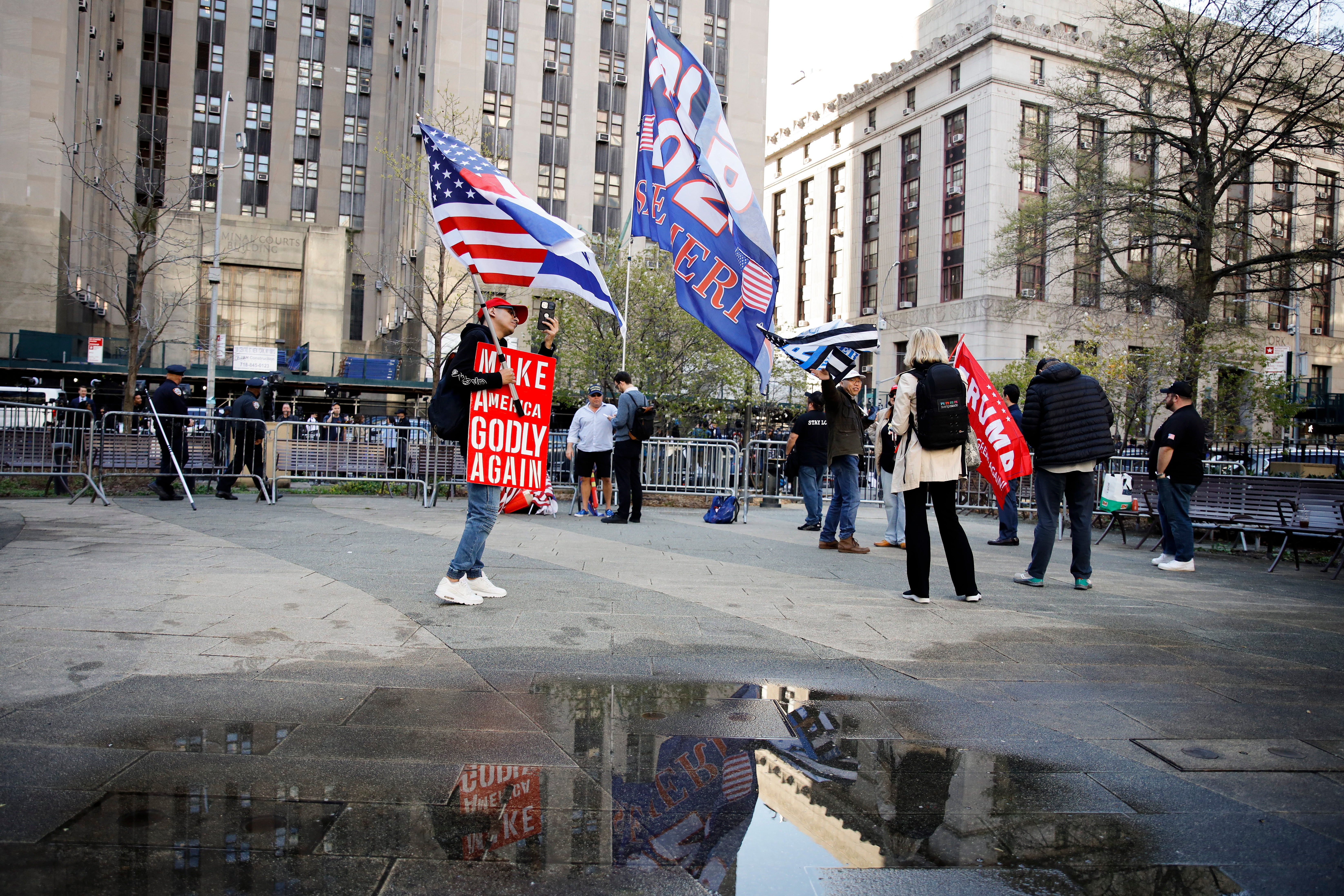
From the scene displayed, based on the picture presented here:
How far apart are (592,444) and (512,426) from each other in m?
7.40

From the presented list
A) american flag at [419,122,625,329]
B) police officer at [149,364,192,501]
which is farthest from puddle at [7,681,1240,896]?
police officer at [149,364,192,501]

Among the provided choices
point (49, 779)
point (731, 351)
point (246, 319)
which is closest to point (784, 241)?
point (246, 319)

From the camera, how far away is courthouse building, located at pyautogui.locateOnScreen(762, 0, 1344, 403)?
173ft

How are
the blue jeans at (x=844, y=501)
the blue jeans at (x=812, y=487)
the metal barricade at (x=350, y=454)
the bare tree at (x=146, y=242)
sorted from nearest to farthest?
the blue jeans at (x=844, y=501) → the blue jeans at (x=812, y=487) → the metal barricade at (x=350, y=454) → the bare tree at (x=146, y=242)

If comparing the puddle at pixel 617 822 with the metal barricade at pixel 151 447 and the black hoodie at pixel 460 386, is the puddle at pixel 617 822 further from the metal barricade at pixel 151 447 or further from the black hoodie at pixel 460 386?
the metal barricade at pixel 151 447

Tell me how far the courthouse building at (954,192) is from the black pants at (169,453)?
3519 centimetres

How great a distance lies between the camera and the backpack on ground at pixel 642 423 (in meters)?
13.0

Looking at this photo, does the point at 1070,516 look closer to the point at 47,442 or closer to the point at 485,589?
the point at 485,589

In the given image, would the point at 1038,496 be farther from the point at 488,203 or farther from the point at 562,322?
the point at 562,322

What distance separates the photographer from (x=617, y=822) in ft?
8.70

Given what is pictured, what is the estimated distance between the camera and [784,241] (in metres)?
78.8

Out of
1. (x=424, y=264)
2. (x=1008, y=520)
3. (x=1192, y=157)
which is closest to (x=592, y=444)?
(x=1008, y=520)

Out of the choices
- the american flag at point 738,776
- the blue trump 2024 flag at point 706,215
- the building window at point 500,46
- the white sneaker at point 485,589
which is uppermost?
the building window at point 500,46

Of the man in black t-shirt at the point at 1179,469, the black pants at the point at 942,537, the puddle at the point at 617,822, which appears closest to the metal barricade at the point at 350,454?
the black pants at the point at 942,537
